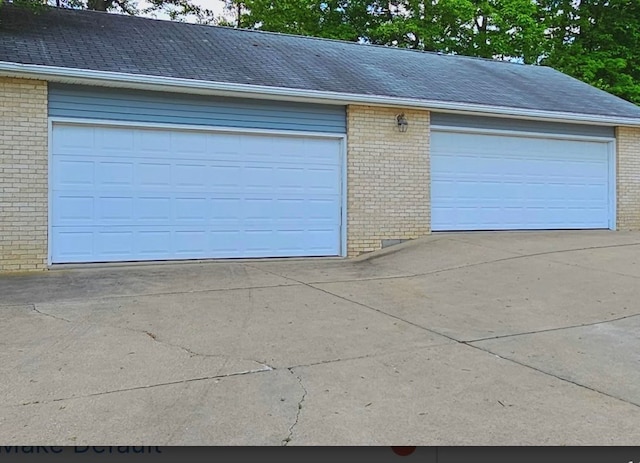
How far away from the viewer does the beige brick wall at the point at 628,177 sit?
12.6 m

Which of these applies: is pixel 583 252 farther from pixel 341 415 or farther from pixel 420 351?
pixel 341 415

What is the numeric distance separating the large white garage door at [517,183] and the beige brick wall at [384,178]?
40cm

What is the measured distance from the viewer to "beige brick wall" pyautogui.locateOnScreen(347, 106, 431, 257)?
404 inches

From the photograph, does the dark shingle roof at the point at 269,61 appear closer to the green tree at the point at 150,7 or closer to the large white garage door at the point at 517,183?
the large white garage door at the point at 517,183

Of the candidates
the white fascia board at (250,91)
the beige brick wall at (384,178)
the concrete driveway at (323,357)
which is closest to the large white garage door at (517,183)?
the beige brick wall at (384,178)

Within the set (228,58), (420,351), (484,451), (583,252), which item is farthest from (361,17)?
(484,451)

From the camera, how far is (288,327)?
5301 mm

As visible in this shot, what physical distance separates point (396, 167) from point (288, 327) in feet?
19.4

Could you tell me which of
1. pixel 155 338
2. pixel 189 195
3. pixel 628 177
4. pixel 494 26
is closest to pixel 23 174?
pixel 189 195

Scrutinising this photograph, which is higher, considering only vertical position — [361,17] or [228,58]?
[361,17]

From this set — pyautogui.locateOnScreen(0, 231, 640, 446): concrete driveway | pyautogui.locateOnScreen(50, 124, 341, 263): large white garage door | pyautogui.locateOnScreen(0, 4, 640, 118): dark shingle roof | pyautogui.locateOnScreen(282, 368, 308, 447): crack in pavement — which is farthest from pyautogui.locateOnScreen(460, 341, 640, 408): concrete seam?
pyautogui.locateOnScreen(0, 4, 640, 118): dark shingle roof

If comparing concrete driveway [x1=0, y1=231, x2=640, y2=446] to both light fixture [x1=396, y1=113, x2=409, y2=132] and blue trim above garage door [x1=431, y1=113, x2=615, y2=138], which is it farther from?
blue trim above garage door [x1=431, y1=113, x2=615, y2=138]

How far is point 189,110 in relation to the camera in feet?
30.2

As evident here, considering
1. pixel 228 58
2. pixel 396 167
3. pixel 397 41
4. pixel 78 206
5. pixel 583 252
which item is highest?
pixel 397 41
